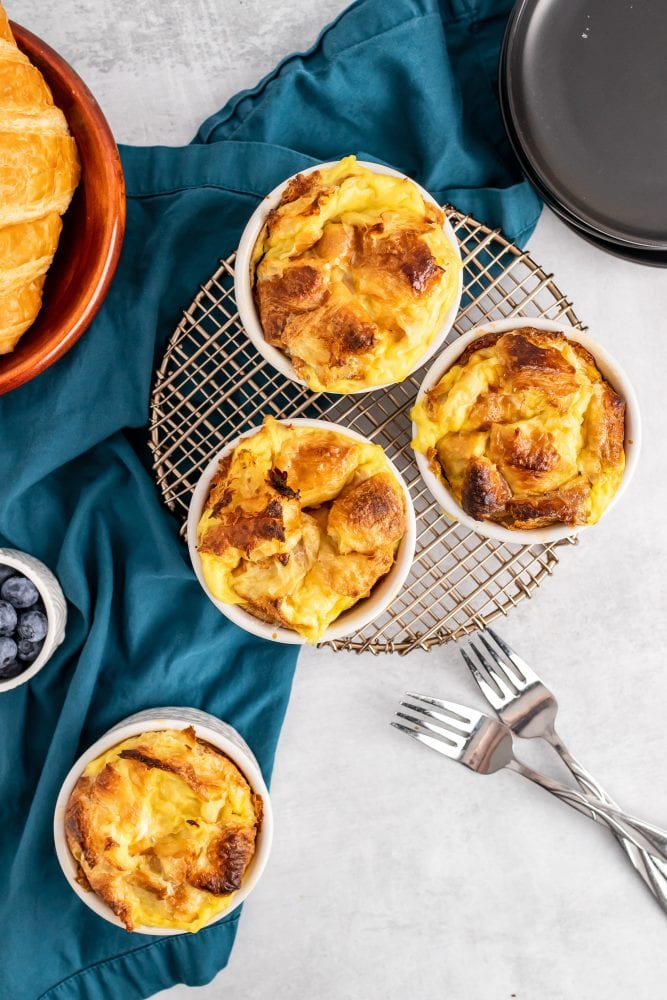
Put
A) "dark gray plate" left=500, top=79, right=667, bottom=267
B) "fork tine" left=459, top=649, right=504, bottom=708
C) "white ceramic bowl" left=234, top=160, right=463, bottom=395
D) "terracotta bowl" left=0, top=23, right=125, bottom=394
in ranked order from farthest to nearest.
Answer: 1. "fork tine" left=459, top=649, right=504, bottom=708
2. "dark gray plate" left=500, top=79, right=667, bottom=267
3. "white ceramic bowl" left=234, top=160, right=463, bottom=395
4. "terracotta bowl" left=0, top=23, right=125, bottom=394

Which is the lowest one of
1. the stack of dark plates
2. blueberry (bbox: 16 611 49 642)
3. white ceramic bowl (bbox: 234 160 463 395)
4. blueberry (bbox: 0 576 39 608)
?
blueberry (bbox: 16 611 49 642)

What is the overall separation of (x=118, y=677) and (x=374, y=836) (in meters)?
1.18

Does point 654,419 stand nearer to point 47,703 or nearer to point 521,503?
point 521,503

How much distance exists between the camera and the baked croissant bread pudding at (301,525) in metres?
2.65

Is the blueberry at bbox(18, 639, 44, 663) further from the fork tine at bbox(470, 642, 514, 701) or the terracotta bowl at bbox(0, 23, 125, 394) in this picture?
the fork tine at bbox(470, 642, 514, 701)

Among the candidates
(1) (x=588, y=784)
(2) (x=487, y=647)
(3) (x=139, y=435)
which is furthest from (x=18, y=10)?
(1) (x=588, y=784)

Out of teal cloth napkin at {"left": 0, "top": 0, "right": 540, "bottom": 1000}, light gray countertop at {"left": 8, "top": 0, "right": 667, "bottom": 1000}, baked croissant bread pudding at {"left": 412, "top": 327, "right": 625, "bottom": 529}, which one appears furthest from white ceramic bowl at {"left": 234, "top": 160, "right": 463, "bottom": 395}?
light gray countertop at {"left": 8, "top": 0, "right": 667, "bottom": 1000}

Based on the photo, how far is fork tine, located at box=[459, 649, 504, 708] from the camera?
3365 mm

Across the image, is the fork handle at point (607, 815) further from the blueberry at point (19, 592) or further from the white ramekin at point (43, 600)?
the blueberry at point (19, 592)

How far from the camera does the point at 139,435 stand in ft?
10.7

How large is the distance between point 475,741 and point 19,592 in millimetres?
1751

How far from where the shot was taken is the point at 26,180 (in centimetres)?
246

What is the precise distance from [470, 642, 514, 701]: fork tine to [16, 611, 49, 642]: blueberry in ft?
5.08

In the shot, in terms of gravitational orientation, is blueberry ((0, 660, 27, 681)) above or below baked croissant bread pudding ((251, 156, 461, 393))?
below
